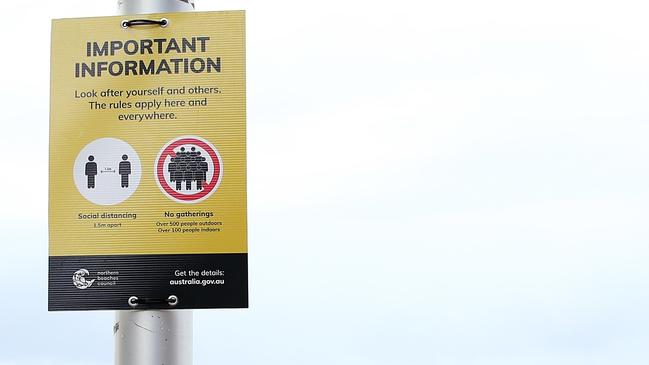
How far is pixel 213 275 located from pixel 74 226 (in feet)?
2.31

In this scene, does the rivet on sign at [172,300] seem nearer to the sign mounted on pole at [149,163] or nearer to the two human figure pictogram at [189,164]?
the sign mounted on pole at [149,163]

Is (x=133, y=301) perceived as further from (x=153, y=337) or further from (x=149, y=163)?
(x=149, y=163)

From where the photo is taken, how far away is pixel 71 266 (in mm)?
4840

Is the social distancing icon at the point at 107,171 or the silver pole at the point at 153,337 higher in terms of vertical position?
the social distancing icon at the point at 107,171

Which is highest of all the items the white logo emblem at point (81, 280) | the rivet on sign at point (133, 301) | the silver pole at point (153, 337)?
the white logo emblem at point (81, 280)

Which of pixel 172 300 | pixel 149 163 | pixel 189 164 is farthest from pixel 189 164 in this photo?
pixel 172 300

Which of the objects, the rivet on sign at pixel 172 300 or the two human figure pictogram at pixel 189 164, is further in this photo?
the two human figure pictogram at pixel 189 164

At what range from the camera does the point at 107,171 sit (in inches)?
193

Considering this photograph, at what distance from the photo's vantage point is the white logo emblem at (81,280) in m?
4.82

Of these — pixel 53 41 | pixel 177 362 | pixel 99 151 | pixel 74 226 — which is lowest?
pixel 177 362

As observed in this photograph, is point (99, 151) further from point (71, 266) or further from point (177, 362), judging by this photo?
point (177, 362)

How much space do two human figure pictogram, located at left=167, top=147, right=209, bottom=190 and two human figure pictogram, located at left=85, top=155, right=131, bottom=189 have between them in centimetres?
20

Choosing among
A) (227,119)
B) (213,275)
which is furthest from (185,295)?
(227,119)

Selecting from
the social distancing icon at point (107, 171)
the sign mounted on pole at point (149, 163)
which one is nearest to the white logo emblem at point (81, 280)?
the sign mounted on pole at point (149, 163)
